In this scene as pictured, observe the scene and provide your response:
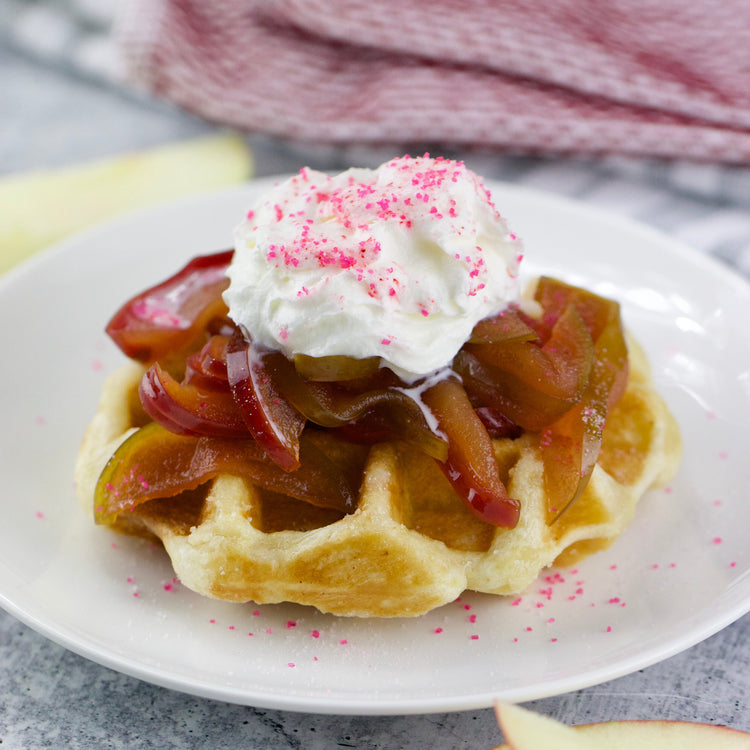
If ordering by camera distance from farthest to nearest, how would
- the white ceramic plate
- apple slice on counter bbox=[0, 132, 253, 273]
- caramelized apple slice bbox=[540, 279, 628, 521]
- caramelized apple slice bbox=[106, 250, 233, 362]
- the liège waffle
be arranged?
apple slice on counter bbox=[0, 132, 253, 273] → caramelized apple slice bbox=[106, 250, 233, 362] → caramelized apple slice bbox=[540, 279, 628, 521] → the liège waffle → the white ceramic plate

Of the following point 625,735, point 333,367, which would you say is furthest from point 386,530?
point 625,735

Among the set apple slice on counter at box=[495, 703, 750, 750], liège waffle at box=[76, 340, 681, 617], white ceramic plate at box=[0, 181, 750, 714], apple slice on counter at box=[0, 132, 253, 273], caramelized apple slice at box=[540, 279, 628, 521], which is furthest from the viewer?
apple slice on counter at box=[0, 132, 253, 273]

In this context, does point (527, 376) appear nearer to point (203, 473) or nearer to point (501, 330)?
point (501, 330)

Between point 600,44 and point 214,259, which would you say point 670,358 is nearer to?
point 214,259

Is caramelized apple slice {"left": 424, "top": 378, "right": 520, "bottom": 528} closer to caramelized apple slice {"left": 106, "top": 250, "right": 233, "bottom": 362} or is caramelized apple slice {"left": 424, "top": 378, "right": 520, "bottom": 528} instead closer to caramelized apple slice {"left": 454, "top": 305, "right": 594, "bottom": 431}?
caramelized apple slice {"left": 454, "top": 305, "right": 594, "bottom": 431}

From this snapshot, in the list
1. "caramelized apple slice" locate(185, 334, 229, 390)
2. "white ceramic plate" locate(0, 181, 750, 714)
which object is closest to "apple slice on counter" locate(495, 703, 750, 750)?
"white ceramic plate" locate(0, 181, 750, 714)

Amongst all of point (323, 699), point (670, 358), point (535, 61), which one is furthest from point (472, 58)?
point (323, 699)

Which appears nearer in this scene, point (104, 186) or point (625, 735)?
point (625, 735)
